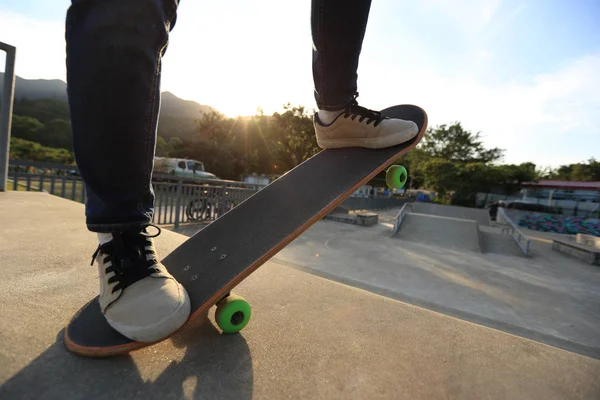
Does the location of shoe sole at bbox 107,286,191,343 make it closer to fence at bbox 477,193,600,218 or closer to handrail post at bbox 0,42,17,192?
handrail post at bbox 0,42,17,192

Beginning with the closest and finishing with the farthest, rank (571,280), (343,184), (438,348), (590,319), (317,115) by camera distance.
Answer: (438,348) < (343,184) < (317,115) < (590,319) < (571,280)

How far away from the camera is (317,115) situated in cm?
120

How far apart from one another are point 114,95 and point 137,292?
40 centimetres

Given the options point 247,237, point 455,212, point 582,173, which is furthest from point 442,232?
point 582,173

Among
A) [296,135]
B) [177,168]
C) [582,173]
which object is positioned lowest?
[177,168]

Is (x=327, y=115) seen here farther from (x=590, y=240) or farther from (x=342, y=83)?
(x=590, y=240)

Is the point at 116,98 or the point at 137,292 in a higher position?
the point at 116,98

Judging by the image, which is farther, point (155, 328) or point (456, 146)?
point (456, 146)

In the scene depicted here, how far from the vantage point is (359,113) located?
110 centimetres

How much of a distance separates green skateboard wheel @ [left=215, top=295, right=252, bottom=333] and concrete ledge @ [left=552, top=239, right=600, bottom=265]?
1007cm

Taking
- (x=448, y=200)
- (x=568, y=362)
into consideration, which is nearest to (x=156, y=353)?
(x=568, y=362)

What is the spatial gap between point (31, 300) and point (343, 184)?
927mm

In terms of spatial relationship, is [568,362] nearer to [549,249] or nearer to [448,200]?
A: [549,249]

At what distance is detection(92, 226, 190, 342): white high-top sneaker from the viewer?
0.57 metres
